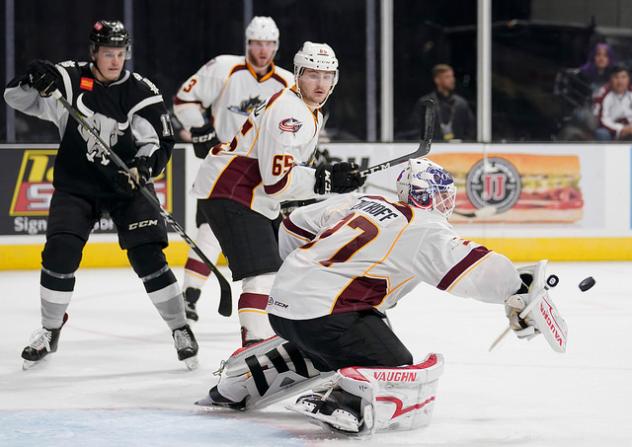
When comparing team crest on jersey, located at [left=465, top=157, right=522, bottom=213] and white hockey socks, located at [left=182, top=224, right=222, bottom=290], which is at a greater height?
team crest on jersey, located at [left=465, top=157, right=522, bottom=213]

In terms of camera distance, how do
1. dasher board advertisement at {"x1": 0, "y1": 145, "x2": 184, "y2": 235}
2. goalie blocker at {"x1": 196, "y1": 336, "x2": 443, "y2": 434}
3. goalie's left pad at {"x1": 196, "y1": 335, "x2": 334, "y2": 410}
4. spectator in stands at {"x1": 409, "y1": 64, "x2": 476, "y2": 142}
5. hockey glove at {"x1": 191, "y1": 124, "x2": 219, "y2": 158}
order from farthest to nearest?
spectator in stands at {"x1": 409, "y1": 64, "x2": 476, "y2": 142} → dasher board advertisement at {"x1": 0, "y1": 145, "x2": 184, "y2": 235} → hockey glove at {"x1": 191, "y1": 124, "x2": 219, "y2": 158} → goalie's left pad at {"x1": 196, "y1": 335, "x2": 334, "y2": 410} → goalie blocker at {"x1": 196, "y1": 336, "x2": 443, "y2": 434}

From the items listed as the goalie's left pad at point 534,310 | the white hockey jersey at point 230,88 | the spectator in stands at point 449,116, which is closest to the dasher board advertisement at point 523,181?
the spectator in stands at point 449,116

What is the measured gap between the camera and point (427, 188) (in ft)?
9.01

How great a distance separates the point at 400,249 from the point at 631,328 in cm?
208

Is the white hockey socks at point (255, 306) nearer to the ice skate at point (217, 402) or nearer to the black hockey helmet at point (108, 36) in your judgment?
the ice skate at point (217, 402)

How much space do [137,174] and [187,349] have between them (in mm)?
547

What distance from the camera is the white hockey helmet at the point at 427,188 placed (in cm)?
275

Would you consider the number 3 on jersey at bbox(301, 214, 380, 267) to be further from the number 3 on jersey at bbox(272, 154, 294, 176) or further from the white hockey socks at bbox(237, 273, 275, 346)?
the white hockey socks at bbox(237, 273, 275, 346)

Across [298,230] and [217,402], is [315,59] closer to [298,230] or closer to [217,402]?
[298,230]

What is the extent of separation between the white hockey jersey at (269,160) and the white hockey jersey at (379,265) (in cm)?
47

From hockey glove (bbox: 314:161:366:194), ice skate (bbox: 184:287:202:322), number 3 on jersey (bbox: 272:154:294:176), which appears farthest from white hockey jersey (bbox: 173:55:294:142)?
hockey glove (bbox: 314:161:366:194)

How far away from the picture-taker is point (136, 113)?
146 inches

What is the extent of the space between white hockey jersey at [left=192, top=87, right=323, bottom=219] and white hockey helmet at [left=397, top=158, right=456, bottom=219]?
1.90 feet

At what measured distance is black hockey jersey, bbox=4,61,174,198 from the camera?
12.1 ft
